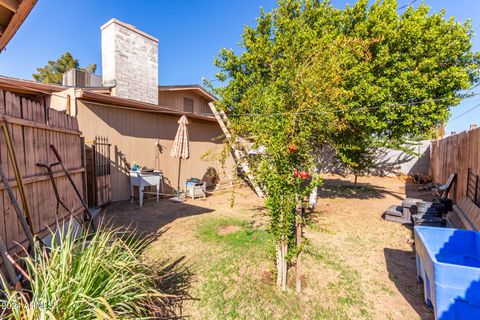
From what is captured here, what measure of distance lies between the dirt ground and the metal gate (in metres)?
0.45

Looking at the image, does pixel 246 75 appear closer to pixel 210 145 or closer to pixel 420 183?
pixel 210 145

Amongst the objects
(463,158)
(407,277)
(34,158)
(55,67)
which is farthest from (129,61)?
(55,67)

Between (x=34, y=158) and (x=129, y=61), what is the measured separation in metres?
6.35

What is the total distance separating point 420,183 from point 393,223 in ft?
32.8

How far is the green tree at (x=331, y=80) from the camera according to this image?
128 inches

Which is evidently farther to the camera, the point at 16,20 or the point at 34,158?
the point at 34,158

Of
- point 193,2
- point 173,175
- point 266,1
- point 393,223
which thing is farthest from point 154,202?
point 193,2

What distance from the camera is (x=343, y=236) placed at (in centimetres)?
536

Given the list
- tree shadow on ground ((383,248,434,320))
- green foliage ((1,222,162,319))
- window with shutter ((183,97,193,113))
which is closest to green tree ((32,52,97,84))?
window with shutter ((183,97,193,113))

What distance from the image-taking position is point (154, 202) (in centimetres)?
815

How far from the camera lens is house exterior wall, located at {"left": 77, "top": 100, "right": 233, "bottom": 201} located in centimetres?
698

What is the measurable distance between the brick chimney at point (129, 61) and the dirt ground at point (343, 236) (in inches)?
170

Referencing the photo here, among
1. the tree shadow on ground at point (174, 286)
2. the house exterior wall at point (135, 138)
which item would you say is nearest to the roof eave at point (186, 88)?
the house exterior wall at point (135, 138)

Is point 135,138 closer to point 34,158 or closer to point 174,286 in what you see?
point 34,158
